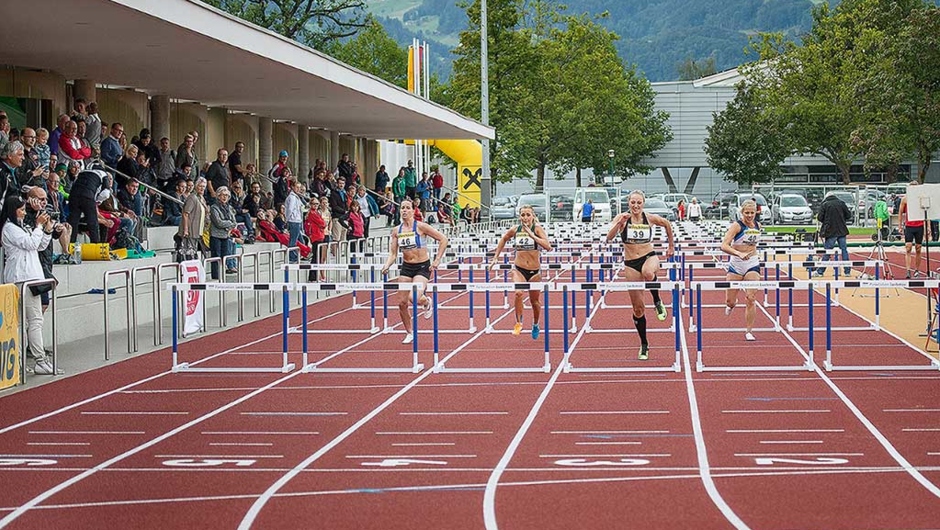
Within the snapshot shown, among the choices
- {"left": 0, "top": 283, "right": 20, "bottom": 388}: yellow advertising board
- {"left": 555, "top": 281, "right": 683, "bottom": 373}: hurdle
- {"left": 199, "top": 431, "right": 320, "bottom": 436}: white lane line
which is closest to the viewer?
{"left": 199, "top": 431, "right": 320, "bottom": 436}: white lane line

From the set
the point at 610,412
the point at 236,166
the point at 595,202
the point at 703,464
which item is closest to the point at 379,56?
the point at 595,202

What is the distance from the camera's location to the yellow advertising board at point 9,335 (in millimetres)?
15008

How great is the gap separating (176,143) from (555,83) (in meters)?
63.0

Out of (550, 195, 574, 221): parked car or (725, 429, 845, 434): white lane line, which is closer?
(725, 429, 845, 434): white lane line

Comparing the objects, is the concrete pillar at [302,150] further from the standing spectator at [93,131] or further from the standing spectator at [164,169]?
the standing spectator at [93,131]

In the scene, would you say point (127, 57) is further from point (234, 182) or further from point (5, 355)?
point (5, 355)

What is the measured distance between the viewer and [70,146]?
2289 cm

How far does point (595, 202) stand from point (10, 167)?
1965 inches

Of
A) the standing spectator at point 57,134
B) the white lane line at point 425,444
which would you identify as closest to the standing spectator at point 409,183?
the standing spectator at point 57,134

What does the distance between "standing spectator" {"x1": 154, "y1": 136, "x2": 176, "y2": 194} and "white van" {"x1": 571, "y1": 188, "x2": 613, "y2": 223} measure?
1493 inches

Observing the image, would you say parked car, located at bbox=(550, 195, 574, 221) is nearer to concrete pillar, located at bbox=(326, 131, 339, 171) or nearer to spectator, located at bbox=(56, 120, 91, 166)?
concrete pillar, located at bbox=(326, 131, 339, 171)

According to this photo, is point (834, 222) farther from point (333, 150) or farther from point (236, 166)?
point (333, 150)

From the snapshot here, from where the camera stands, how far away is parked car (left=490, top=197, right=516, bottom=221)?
69125 millimetres

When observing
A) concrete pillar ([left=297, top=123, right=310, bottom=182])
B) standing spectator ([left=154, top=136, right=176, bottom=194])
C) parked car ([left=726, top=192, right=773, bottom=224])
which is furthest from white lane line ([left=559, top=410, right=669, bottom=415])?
parked car ([left=726, top=192, right=773, bottom=224])
